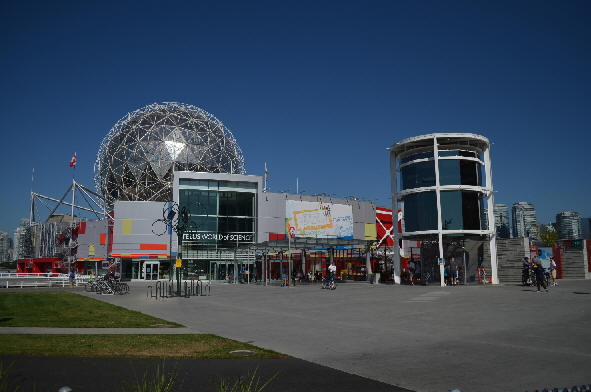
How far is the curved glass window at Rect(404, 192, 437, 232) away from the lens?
36.4 meters

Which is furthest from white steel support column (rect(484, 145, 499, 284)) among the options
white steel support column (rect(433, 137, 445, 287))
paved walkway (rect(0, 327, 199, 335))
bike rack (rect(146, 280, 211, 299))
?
paved walkway (rect(0, 327, 199, 335))

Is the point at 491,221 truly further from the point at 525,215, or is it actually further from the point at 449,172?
the point at 525,215

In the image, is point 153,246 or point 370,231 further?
point 370,231

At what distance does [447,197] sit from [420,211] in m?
2.30

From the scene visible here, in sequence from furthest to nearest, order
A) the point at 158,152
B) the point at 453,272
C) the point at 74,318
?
the point at 158,152, the point at 453,272, the point at 74,318

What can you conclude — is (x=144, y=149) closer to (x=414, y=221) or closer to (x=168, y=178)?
(x=168, y=178)

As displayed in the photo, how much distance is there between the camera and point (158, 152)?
229ft

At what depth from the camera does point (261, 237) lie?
6288 cm

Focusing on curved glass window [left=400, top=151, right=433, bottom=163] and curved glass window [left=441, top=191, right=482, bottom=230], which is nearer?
curved glass window [left=441, top=191, right=482, bottom=230]

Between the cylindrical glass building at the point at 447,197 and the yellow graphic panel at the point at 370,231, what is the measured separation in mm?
40570

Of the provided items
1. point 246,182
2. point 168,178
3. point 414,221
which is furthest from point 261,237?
point 414,221

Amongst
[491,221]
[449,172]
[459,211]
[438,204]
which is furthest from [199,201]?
[491,221]

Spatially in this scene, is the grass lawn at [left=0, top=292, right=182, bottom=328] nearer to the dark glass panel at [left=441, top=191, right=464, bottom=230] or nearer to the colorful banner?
the dark glass panel at [left=441, top=191, right=464, bottom=230]

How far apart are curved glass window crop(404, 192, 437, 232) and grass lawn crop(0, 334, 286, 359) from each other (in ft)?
89.1
